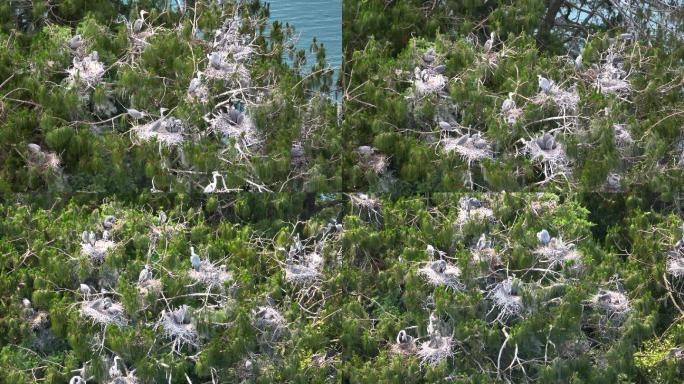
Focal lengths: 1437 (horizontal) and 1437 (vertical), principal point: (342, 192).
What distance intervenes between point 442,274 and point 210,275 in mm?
966

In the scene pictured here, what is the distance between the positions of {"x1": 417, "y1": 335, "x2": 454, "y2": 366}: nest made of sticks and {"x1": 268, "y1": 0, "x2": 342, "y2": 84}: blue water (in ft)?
4.07

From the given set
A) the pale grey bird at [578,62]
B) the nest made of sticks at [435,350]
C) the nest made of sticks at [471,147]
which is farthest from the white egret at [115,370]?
the pale grey bird at [578,62]

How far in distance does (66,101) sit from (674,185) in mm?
2672

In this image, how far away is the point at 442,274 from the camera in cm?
592

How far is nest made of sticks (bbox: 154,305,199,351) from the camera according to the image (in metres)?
5.84

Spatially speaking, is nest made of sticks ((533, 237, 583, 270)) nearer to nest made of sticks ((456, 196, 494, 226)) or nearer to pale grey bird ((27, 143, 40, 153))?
nest made of sticks ((456, 196, 494, 226))

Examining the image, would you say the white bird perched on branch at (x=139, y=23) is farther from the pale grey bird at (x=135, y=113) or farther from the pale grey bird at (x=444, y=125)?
the pale grey bird at (x=444, y=125)

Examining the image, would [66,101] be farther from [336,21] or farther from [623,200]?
[623,200]

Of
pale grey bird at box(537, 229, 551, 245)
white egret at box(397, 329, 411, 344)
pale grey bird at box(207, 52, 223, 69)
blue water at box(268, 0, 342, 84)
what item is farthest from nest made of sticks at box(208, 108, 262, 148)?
pale grey bird at box(537, 229, 551, 245)

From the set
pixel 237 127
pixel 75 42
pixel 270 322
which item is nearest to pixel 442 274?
pixel 270 322

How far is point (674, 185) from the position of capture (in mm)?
6301

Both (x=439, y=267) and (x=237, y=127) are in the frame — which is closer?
(x=439, y=267)

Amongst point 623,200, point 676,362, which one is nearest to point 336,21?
point 623,200

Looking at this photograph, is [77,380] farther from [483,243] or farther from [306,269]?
[483,243]
